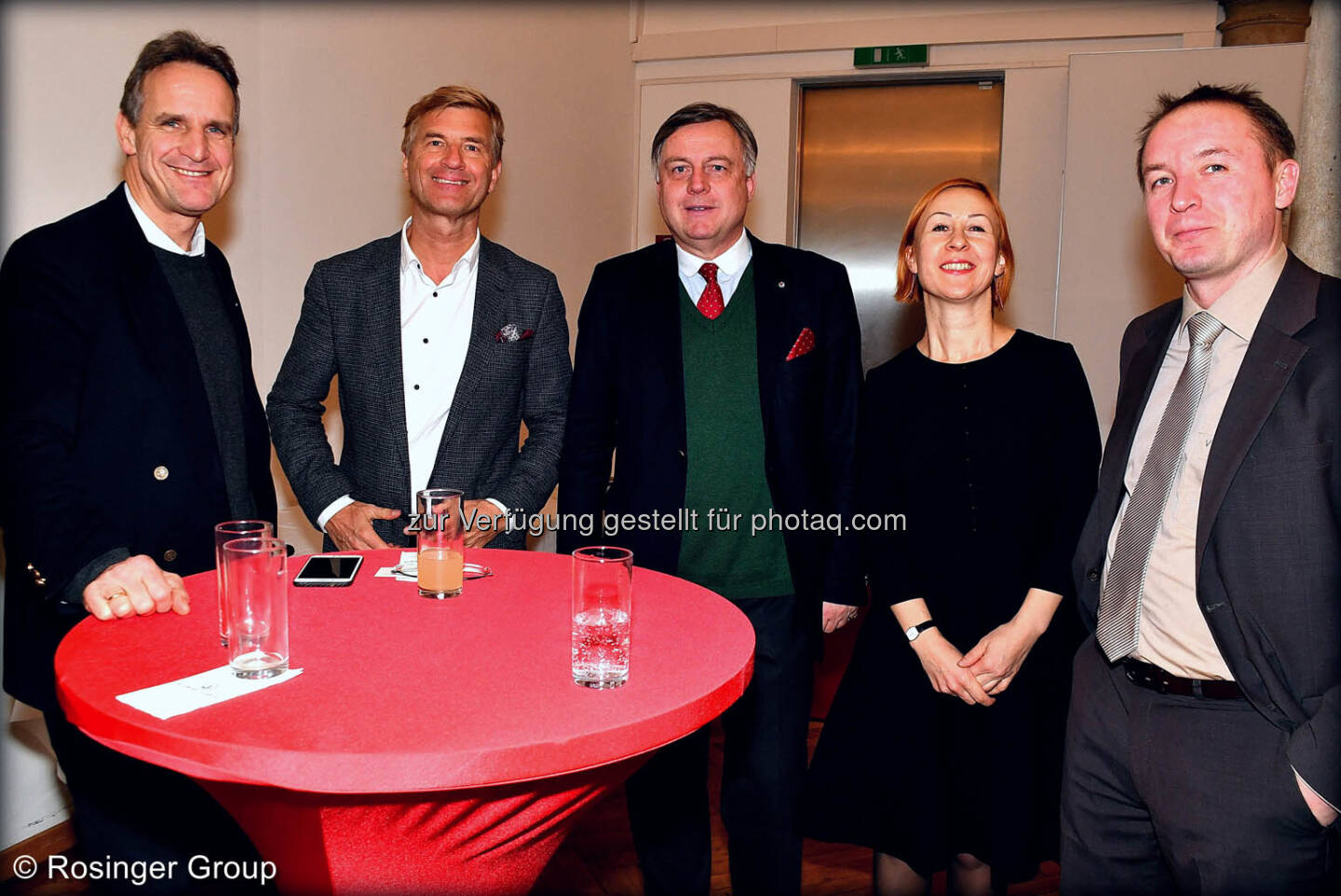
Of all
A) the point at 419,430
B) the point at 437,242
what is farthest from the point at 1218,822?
the point at 437,242

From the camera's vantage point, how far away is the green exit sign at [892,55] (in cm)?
554

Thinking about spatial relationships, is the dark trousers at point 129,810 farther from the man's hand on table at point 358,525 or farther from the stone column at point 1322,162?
the stone column at point 1322,162

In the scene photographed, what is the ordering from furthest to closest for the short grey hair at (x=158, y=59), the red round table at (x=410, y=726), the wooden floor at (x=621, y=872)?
the wooden floor at (x=621, y=872), the short grey hair at (x=158, y=59), the red round table at (x=410, y=726)

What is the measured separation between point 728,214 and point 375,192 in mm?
1921

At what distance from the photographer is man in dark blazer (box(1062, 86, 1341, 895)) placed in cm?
159

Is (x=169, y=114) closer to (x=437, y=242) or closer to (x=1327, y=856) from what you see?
(x=437, y=242)

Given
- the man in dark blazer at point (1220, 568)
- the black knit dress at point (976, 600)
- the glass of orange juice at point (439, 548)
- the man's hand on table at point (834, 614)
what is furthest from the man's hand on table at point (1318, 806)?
the glass of orange juice at point (439, 548)

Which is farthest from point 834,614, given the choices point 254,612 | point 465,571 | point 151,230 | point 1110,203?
point 1110,203

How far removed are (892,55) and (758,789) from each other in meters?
4.49

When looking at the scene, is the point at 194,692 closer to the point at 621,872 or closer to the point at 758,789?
the point at 758,789

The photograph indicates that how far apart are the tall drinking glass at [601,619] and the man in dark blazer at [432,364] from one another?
3.38 feet

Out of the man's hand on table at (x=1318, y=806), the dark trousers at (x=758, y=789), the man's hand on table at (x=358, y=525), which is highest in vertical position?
the man's hand on table at (x=358, y=525)

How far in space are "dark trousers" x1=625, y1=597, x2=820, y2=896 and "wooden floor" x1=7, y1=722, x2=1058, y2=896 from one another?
0.35 meters

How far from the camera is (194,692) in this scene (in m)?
1.30
